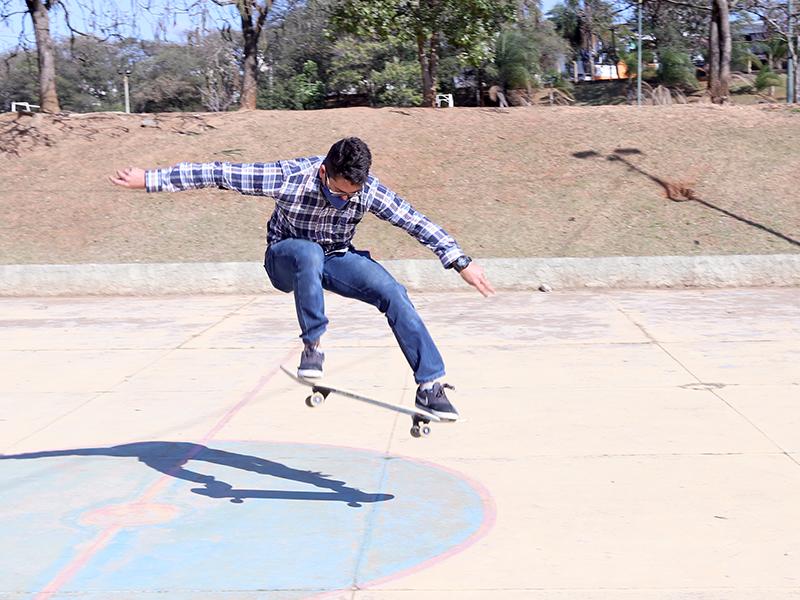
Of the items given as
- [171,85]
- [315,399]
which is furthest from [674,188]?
[171,85]

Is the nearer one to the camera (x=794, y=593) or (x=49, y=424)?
(x=794, y=593)

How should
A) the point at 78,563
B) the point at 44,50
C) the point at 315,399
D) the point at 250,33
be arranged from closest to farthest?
the point at 78,563
the point at 315,399
the point at 44,50
the point at 250,33

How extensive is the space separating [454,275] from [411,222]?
9.77 m

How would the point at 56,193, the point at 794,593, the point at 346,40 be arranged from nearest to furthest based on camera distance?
the point at 794,593 < the point at 56,193 < the point at 346,40

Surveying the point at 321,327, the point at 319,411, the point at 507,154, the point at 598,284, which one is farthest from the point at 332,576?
the point at 507,154

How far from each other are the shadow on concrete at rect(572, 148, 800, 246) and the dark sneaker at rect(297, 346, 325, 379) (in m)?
12.7

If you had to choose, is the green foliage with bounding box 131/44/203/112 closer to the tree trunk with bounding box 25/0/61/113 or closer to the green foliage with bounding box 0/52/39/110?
the green foliage with bounding box 0/52/39/110

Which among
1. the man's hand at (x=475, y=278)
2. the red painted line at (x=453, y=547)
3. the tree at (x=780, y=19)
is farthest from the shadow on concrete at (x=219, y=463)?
the tree at (x=780, y=19)

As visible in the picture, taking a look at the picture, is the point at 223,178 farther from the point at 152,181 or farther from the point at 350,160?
the point at 350,160

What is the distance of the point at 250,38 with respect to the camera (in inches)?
1017

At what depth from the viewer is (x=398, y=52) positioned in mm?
42750

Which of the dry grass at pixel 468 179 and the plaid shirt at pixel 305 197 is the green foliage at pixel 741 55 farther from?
the plaid shirt at pixel 305 197

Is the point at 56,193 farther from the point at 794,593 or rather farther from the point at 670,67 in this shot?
the point at 670,67

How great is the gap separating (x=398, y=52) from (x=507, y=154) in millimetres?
23931
